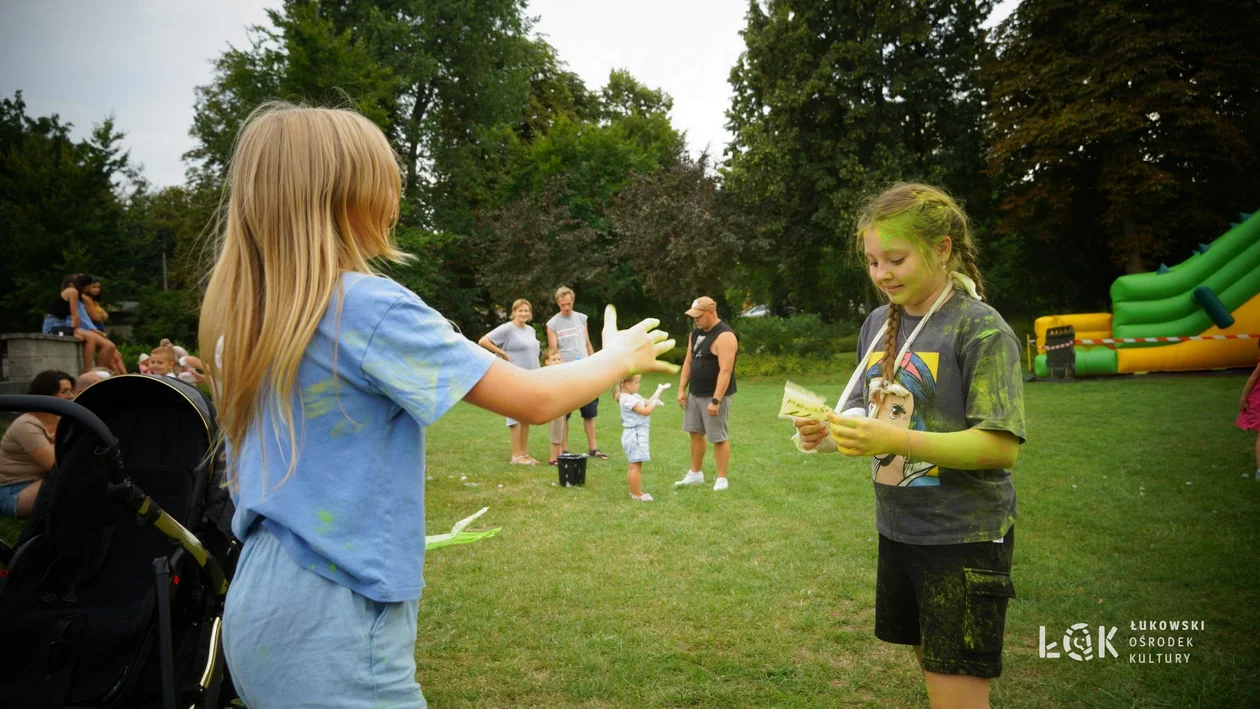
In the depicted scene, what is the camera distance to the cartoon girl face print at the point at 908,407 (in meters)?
2.57

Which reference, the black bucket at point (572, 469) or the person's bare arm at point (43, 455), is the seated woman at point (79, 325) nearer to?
the person's bare arm at point (43, 455)

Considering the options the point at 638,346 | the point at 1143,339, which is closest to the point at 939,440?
the point at 638,346

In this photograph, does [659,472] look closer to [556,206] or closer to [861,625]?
[861,625]

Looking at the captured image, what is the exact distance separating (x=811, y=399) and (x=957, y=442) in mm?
494

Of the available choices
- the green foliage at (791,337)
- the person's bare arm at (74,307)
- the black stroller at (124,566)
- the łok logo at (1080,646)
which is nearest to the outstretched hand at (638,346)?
the black stroller at (124,566)

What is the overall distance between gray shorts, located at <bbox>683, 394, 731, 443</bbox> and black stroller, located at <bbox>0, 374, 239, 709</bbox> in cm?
589

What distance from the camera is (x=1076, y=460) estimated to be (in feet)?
31.3

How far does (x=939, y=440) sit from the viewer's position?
2.36 m

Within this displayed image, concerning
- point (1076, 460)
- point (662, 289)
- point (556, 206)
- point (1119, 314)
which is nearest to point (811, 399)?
point (1076, 460)

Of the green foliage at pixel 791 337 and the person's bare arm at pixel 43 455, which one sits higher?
the green foliage at pixel 791 337

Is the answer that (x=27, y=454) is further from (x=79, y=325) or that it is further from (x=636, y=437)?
(x=79, y=325)

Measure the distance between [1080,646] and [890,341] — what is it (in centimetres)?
284

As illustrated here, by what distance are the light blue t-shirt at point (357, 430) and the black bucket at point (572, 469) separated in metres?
7.69

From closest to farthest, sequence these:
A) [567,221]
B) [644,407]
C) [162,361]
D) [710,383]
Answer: [644,407] < [162,361] < [710,383] < [567,221]
